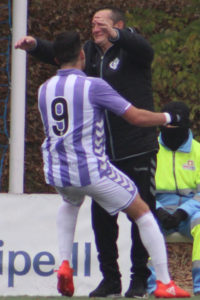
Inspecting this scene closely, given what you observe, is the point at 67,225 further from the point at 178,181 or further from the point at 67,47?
the point at 178,181

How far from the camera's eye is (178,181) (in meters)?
8.28

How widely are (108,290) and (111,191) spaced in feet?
2.97

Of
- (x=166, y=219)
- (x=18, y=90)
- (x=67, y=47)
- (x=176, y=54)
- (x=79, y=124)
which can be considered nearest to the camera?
(x=79, y=124)

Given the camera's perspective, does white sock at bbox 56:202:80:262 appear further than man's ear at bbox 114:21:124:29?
No

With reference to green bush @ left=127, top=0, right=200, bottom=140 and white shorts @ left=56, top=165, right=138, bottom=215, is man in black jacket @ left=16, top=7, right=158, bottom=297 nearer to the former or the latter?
white shorts @ left=56, top=165, right=138, bottom=215

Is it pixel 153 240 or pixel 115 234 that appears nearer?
pixel 153 240

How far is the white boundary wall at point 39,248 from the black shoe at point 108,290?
56.1 inches

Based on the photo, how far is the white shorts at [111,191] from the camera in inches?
242

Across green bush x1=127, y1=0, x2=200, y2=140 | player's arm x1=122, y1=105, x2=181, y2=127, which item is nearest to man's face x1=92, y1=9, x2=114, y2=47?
player's arm x1=122, y1=105, x2=181, y2=127

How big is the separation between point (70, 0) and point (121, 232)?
3338 mm

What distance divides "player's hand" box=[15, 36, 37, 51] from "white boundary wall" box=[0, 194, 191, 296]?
6.68 feet

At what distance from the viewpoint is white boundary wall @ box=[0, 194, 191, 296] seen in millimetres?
8297

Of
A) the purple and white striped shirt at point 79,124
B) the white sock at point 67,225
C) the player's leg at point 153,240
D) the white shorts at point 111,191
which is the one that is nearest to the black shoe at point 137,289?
the player's leg at point 153,240

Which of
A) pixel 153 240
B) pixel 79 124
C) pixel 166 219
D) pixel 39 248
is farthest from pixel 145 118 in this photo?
pixel 39 248
